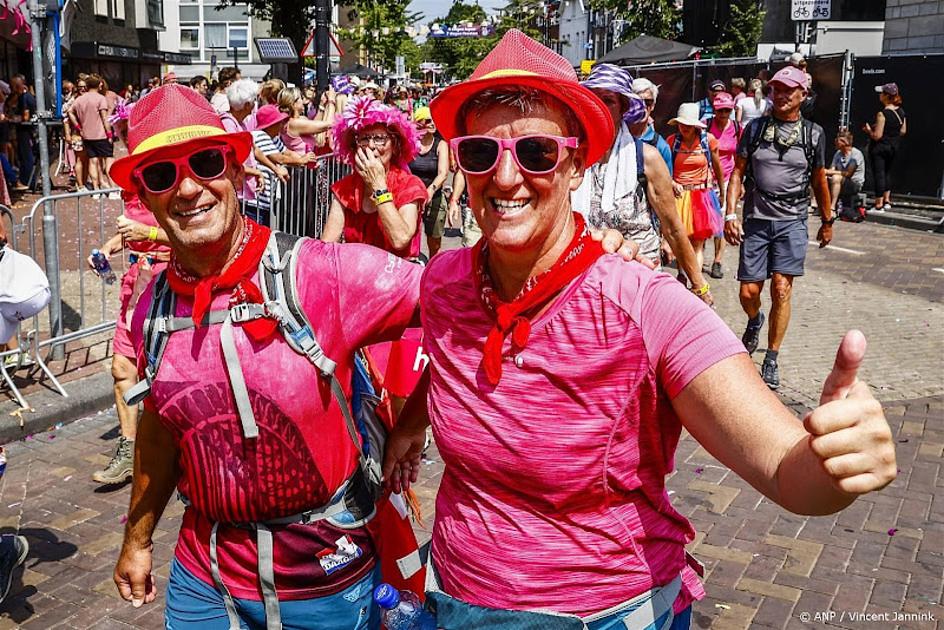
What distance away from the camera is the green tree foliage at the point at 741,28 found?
3856cm

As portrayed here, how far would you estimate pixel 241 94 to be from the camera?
9180 millimetres

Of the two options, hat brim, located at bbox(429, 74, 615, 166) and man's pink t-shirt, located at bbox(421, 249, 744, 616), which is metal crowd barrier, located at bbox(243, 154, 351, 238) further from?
man's pink t-shirt, located at bbox(421, 249, 744, 616)

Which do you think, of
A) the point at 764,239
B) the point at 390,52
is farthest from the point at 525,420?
the point at 390,52

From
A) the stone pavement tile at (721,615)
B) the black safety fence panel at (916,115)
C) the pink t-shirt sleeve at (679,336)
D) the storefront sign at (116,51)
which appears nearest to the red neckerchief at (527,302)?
the pink t-shirt sleeve at (679,336)

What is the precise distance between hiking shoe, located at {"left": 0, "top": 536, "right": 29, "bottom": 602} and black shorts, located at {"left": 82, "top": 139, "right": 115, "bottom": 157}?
14.0 m

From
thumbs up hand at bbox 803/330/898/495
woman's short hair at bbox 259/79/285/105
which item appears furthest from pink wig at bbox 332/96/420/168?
woman's short hair at bbox 259/79/285/105

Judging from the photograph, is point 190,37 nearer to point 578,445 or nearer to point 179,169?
point 179,169

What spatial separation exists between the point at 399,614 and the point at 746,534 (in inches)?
122

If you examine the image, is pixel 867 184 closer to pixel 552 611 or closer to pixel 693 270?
pixel 693 270

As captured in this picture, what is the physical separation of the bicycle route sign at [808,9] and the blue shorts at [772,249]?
1302 cm

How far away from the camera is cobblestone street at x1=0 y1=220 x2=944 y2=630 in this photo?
13.9 feet

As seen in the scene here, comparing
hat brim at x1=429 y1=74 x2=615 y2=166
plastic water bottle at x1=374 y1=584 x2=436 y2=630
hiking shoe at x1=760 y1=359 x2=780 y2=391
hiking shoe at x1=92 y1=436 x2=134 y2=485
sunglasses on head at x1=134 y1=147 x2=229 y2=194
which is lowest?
hiking shoe at x1=92 y1=436 x2=134 y2=485

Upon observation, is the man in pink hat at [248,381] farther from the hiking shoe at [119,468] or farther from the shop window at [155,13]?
the shop window at [155,13]

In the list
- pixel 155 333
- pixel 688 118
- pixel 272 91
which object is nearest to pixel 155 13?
pixel 272 91
